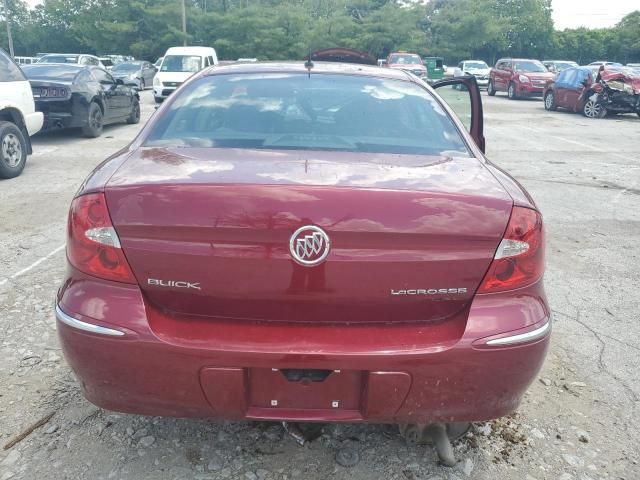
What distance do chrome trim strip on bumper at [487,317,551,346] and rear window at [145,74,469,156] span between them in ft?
3.05

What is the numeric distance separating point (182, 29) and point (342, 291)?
5177 cm

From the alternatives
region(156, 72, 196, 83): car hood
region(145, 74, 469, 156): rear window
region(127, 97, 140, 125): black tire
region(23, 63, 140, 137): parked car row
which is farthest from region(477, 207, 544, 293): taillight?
region(156, 72, 196, 83): car hood

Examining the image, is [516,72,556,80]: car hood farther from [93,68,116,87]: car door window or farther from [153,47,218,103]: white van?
[93,68,116,87]: car door window

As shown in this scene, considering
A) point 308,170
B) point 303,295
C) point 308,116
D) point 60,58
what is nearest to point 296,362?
point 303,295

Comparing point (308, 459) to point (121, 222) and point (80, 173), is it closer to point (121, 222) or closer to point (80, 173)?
point (121, 222)

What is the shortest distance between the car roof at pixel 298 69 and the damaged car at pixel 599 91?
16230 millimetres

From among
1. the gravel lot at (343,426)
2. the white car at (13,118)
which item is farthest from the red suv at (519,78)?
the white car at (13,118)

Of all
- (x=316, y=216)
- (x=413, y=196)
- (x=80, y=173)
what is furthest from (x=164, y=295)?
(x=80, y=173)

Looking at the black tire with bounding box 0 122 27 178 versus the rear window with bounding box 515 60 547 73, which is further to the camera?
the rear window with bounding box 515 60 547 73

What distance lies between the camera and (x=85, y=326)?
76.0 inches

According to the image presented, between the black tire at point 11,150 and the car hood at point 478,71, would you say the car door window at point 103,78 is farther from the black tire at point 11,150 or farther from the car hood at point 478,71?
the car hood at point 478,71

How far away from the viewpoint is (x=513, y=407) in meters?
2.09

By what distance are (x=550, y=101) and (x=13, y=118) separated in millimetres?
17724

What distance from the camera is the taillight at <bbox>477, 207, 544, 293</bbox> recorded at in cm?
193
